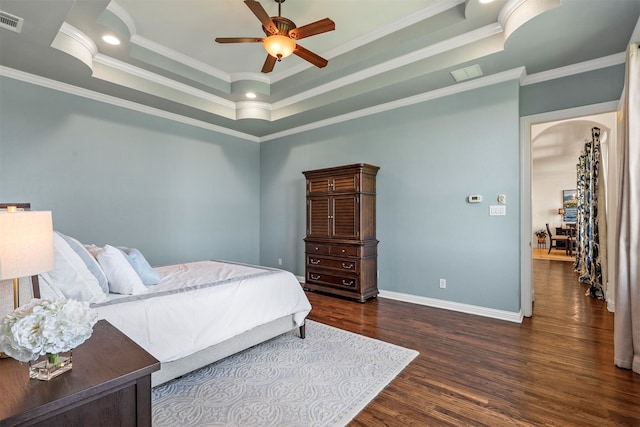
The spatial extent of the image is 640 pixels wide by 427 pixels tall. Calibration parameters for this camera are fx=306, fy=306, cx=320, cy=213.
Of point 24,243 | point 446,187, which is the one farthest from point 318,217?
point 24,243

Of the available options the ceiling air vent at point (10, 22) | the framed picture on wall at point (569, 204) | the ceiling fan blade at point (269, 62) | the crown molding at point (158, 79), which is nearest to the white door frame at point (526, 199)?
the ceiling fan blade at point (269, 62)

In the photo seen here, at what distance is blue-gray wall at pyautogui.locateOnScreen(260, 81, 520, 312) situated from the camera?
3.58 m

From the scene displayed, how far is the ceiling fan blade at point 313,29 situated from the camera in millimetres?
2513

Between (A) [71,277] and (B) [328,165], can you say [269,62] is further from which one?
(A) [71,277]

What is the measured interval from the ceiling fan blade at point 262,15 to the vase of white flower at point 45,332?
2.30 meters

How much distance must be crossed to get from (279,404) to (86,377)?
1.31 meters

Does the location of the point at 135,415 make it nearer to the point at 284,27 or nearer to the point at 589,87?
the point at 284,27

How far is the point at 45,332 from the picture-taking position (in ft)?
2.99

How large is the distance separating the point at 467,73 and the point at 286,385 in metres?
3.71

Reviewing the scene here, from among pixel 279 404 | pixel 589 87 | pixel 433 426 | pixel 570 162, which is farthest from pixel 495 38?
pixel 570 162

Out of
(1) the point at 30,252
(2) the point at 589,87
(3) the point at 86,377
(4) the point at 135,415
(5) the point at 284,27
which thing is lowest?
(4) the point at 135,415

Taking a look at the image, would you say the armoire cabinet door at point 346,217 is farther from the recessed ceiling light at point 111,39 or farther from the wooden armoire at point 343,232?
the recessed ceiling light at point 111,39

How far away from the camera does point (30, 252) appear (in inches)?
47.8

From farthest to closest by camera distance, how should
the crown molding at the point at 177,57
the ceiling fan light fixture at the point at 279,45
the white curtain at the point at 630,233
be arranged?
the crown molding at the point at 177,57
the ceiling fan light fixture at the point at 279,45
the white curtain at the point at 630,233
